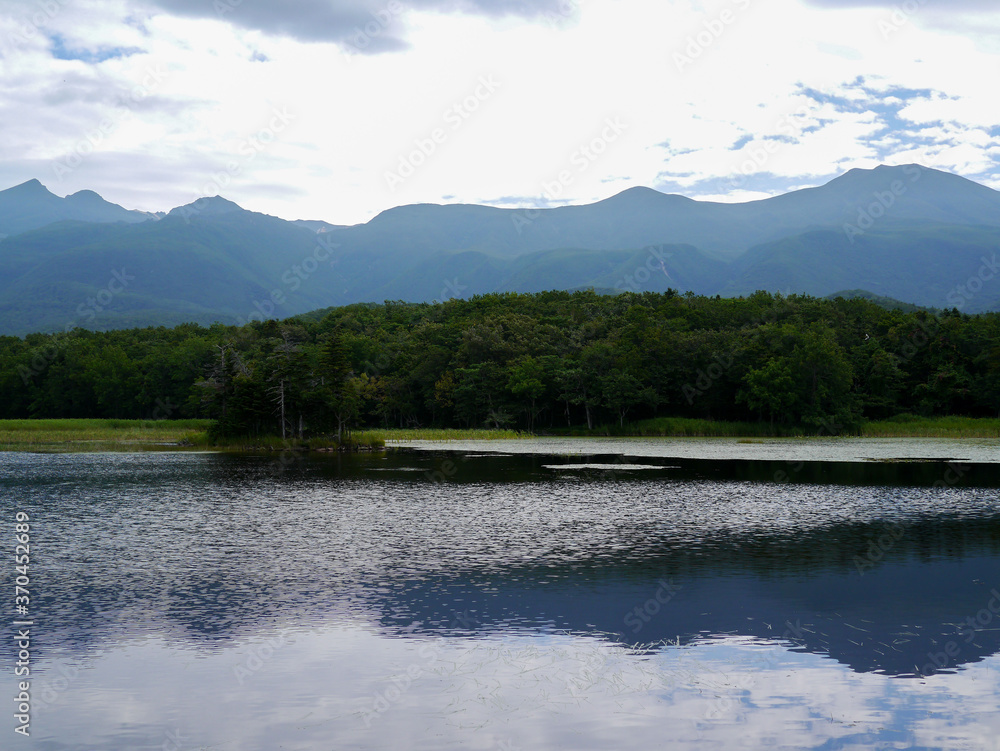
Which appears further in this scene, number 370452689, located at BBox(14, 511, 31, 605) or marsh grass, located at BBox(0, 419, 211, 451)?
marsh grass, located at BBox(0, 419, 211, 451)

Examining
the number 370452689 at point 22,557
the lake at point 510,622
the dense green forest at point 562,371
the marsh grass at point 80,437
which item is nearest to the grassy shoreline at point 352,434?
the marsh grass at point 80,437

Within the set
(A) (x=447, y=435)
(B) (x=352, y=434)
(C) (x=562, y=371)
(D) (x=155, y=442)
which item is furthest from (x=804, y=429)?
(D) (x=155, y=442)

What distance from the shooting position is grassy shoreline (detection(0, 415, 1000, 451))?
79.1 m

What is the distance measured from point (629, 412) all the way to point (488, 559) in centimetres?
8811

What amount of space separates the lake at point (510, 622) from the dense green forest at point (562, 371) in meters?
48.9

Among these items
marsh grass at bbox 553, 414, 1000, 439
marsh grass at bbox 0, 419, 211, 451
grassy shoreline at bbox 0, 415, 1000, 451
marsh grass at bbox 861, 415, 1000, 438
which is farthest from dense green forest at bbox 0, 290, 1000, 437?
marsh grass at bbox 0, 419, 211, 451

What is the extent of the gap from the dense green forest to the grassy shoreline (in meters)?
2.18

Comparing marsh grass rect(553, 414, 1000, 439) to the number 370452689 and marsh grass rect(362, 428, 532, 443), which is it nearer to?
marsh grass rect(362, 428, 532, 443)

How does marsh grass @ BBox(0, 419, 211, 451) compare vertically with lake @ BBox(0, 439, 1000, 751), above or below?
above

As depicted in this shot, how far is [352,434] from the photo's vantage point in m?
85.9

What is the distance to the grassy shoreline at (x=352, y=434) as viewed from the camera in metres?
79.1

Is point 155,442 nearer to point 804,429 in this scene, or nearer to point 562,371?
point 562,371

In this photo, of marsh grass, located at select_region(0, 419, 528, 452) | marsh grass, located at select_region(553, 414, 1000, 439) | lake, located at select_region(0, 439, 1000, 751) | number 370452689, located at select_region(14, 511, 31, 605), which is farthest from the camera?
marsh grass, located at select_region(553, 414, 1000, 439)

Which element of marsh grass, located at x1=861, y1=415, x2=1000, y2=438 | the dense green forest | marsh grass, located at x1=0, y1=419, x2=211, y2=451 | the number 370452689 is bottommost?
marsh grass, located at x1=861, y1=415, x2=1000, y2=438
